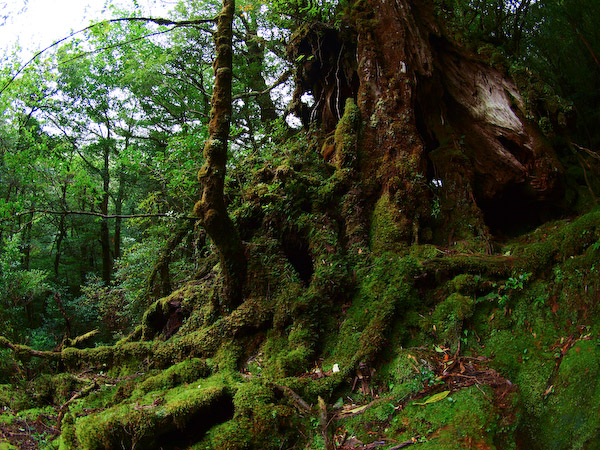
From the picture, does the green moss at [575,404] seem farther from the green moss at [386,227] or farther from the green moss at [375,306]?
the green moss at [386,227]

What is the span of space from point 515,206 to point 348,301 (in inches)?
189

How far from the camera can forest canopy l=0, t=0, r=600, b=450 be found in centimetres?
324

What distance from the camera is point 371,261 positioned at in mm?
5043

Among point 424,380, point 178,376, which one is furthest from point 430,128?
point 178,376

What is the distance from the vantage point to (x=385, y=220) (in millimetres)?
5441

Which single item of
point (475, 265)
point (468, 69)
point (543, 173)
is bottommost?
point (475, 265)

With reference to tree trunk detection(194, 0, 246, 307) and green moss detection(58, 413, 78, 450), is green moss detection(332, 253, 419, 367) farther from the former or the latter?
green moss detection(58, 413, 78, 450)

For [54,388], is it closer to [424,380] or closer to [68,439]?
[68,439]

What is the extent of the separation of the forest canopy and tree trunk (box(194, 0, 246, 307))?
1.1 inches

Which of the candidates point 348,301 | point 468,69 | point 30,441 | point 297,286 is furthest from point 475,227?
point 30,441

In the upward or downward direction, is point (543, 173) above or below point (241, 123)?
below

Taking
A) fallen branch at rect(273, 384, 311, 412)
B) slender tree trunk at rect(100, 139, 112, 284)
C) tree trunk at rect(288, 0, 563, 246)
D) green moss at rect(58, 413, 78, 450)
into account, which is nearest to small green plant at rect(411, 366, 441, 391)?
fallen branch at rect(273, 384, 311, 412)

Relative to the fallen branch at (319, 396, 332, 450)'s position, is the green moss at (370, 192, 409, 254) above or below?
above

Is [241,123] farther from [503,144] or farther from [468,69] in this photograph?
[503,144]
